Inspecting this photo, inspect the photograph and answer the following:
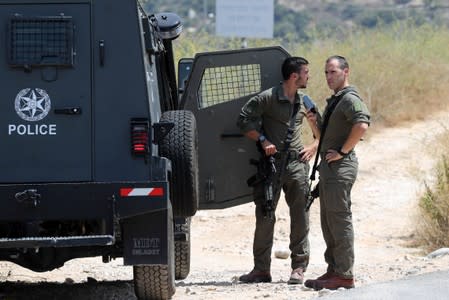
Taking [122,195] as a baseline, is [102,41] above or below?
above

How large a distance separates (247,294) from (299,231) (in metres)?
1.05

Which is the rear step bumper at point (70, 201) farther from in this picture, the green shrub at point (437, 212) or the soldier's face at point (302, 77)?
the green shrub at point (437, 212)

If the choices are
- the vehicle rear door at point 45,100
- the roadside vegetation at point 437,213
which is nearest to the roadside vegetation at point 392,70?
the roadside vegetation at point 437,213

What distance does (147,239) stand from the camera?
793cm

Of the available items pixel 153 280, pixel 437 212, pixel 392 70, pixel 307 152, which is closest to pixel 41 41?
pixel 153 280

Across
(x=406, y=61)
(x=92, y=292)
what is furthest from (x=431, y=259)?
(x=406, y=61)

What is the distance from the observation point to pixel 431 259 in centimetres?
1062

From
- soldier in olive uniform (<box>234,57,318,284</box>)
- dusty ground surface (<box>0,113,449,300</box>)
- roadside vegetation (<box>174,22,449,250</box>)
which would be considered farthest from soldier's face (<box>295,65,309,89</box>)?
roadside vegetation (<box>174,22,449,250</box>)

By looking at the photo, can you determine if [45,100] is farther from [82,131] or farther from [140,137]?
[140,137]

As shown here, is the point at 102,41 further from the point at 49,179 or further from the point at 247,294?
the point at 247,294

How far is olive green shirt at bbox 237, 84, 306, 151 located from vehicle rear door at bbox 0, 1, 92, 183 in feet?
6.30

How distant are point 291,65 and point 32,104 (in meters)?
2.38

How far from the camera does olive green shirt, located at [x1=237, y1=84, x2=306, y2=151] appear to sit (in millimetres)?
9438

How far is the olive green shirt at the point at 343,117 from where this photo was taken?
8680mm
